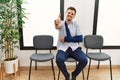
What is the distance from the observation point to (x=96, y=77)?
3400 mm

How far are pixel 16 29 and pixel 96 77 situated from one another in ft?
5.84

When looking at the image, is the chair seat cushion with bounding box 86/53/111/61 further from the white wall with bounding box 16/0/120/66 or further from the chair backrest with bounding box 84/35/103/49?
the white wall with bounding box 16/0/120/66

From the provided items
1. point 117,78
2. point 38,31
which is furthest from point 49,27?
point 117,78

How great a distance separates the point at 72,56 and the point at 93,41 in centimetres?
63

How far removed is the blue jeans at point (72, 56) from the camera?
2812 millimetres

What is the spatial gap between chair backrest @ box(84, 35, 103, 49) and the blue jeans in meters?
0.39

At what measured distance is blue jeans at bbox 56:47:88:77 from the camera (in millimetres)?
2812

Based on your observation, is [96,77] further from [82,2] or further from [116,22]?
[82,2]

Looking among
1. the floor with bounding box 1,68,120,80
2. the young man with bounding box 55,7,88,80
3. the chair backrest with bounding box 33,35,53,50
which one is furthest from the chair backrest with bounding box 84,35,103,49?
the chair backrest with bounding box 33,35,53,50

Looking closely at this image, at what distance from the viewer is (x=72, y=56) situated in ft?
9.90

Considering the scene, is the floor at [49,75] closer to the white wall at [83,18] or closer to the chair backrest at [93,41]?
the white wall at [83,18]

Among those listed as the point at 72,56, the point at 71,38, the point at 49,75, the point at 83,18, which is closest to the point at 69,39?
the point at 71,38

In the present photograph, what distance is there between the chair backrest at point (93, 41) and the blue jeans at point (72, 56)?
39cm

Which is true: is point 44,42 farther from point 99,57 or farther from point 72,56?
point 99,57
